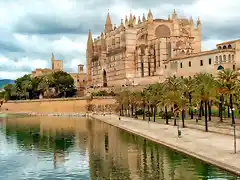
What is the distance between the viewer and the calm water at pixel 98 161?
22.1 meters

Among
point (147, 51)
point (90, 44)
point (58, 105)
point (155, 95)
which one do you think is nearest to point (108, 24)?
point (90, 44)

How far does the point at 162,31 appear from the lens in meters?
91.3

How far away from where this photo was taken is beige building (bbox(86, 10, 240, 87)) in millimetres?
74375

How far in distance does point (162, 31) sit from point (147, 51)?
771 centimetres

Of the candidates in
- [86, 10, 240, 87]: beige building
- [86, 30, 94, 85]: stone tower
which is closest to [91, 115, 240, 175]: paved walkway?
[86, 10, 240, 87]: beige building

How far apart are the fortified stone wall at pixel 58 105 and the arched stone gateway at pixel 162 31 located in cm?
1896

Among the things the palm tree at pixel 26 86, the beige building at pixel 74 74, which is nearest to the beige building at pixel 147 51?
the palm tree at pixel 26 86

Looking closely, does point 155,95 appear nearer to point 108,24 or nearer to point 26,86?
point 108,24

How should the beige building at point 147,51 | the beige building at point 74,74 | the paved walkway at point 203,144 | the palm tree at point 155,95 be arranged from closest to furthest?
1. the paved walkway at point 203,144
2. the palm tree at point 155,95
3. the beige building at point 147,51
4. the beige building at point 74,74

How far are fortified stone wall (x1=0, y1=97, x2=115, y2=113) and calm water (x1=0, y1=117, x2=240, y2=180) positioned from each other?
4462 centimetres

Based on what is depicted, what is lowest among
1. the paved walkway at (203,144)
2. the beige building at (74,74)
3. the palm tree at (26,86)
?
the paved walkway at (203,144)

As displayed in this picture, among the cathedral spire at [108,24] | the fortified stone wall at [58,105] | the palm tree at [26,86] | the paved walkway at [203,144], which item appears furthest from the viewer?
the cathedral spire at [108,24]

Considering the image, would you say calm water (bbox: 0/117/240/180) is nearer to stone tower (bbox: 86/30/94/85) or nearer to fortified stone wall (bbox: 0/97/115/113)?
fortified stone wall (bbox: 0/97/115/113)

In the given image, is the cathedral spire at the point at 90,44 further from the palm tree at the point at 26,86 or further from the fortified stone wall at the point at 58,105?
the fortified stone wall at the point at 58,105
